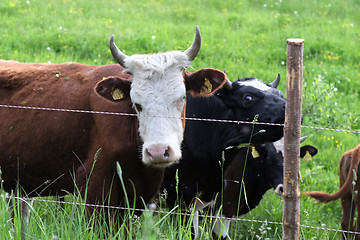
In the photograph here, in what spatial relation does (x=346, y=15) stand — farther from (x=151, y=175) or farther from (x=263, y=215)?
(x=151, y=175)

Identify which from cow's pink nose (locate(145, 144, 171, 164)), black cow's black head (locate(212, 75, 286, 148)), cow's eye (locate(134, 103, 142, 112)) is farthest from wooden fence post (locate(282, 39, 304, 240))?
black cow's black head (locate(212, 75, 286, 148))

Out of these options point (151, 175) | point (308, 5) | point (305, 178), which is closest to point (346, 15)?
point (308, 5)

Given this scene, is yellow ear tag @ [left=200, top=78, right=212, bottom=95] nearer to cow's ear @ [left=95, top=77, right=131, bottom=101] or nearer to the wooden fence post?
cow's ear @ [left=95, top=77, right=131, bottom=101]

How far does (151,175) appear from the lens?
4.45 m

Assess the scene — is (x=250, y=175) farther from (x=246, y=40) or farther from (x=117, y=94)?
(x=246, y=40)

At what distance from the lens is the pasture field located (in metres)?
7.42

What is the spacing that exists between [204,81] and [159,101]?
65cm

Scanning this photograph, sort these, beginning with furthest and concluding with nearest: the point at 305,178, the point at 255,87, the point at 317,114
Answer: the point at 317,114 → the point at 305,178 → the point at 255,87

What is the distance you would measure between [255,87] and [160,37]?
546cm

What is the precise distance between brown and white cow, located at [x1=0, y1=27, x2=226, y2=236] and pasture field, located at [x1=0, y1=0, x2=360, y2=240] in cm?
180

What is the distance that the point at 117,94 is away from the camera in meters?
4.36

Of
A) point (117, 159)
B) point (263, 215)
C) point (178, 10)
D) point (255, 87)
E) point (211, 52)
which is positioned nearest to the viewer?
point (117, 159)

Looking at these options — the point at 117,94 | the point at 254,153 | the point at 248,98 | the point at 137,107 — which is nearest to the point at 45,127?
the point at 117,94

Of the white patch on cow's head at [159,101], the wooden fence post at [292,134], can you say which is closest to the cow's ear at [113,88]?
the white patch on cow's head at [159,101]
